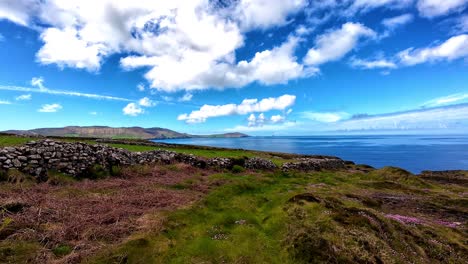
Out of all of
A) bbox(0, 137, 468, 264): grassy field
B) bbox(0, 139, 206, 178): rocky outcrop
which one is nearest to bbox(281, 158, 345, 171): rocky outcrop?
bbox(0, 137, 468, 264): grassy field

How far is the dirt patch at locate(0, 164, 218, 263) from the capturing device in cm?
816

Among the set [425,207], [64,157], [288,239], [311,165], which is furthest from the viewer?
[311,165]

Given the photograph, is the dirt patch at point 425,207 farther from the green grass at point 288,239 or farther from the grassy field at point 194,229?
the green grass at point 288,239

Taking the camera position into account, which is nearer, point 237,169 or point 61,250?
point 61,250

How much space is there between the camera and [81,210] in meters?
11.0

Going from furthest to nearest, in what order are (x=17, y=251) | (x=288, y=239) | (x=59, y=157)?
(x=59, y=157)
(x=288, y=239)
(x=17, y=251)

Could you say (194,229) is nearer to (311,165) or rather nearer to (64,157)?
(64,157)

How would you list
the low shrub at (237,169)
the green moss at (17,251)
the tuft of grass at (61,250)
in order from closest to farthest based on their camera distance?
the green moss at (17,251) → the tuft of grass at (61,250) → the low shrub at (237,169)

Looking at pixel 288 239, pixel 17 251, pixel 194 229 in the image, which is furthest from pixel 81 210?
pixel 288 239

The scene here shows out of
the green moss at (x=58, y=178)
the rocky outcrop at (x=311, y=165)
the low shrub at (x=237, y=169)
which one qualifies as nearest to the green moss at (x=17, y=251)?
the green moss at (x=58, y=178)

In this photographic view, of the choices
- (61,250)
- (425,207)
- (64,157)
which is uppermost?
(64,157)

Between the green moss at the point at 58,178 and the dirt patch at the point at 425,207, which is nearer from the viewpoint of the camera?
the green moss at the point at 58,178

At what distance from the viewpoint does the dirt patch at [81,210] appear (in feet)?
26.8

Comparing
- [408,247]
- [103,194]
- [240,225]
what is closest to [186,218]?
[240,225]
